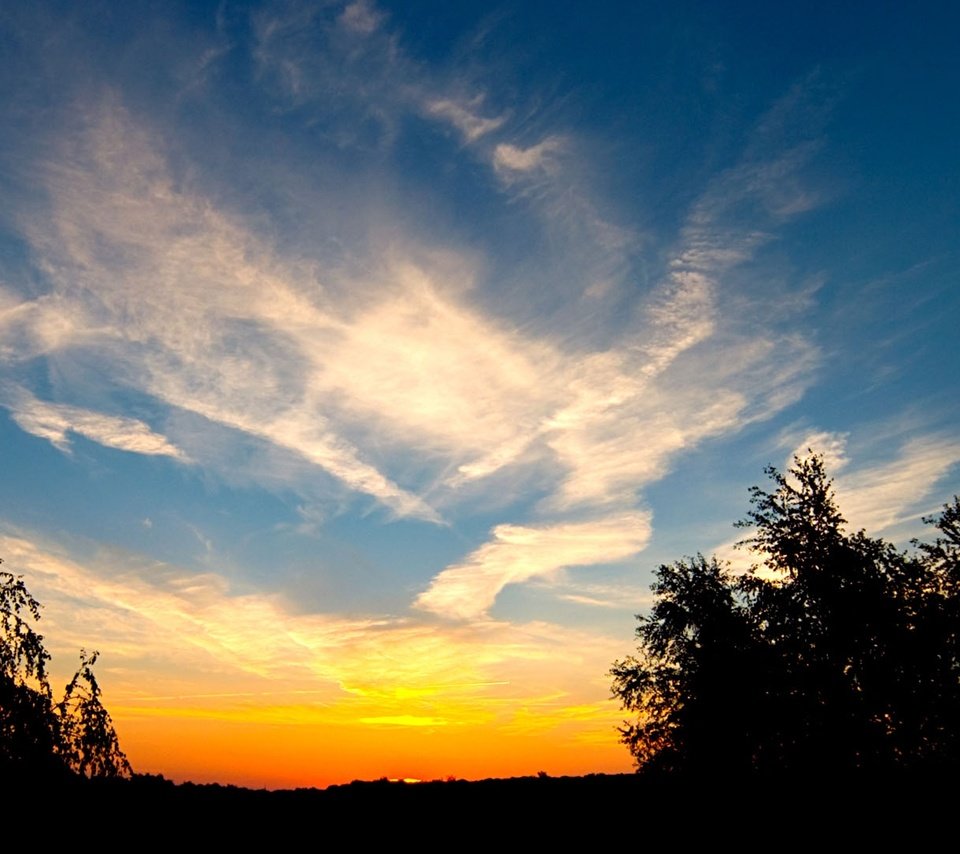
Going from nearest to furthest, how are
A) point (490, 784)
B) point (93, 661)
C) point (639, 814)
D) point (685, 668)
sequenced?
1. point (639, 814)
2. point (490, 784)
3. point (93, 661)
4. point (685, 668)

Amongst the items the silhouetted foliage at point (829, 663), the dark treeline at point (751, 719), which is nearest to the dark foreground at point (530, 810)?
the dark treeline at point (751, 719)

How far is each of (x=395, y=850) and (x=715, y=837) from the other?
4.96 meters

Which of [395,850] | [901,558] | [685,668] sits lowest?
[395,850]

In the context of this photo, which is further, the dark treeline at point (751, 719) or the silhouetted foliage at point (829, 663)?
the silhouetted foliage at point (829, 663)

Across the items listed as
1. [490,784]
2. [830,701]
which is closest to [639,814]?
[490,784]

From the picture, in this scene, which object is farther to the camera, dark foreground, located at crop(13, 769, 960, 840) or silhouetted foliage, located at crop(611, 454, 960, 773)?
silhouetted foliage, located at crop(611, 454, 960, 773)

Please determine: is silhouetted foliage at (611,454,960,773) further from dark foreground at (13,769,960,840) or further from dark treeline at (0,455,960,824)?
dark foreground at (13,769,960,840)

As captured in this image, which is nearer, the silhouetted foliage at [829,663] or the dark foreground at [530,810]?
the dark foreground at [530,810]

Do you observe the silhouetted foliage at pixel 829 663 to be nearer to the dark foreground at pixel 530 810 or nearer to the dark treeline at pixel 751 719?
the dark treeline at pixel 751 719

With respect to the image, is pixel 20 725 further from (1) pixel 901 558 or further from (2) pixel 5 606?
(1) pixel 901 558

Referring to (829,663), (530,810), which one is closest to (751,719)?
(829,663)

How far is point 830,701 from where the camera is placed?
91.3 ft

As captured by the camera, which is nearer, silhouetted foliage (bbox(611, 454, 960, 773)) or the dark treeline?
the dark treeline

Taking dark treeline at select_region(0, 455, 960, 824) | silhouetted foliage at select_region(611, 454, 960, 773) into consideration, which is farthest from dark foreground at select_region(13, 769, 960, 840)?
silhouetted foliage at select_region(611, 454, 960, 773)
